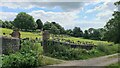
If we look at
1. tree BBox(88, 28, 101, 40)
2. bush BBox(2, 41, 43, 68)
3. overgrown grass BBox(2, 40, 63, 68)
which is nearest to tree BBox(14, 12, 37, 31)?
tree BBox(88, 28, 101, 40)

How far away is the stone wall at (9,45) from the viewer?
1592 cm

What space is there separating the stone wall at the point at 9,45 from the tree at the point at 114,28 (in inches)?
670

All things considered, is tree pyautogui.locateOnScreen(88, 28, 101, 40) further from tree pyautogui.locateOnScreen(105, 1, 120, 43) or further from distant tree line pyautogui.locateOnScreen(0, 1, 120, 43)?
tree pyautogui.locateOnScreen(105, 1, 120, 43)

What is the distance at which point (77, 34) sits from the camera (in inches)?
3027

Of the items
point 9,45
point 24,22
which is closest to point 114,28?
point 9,45

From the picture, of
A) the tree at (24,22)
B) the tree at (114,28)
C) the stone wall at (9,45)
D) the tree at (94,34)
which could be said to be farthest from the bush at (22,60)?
the tree at (94,34)

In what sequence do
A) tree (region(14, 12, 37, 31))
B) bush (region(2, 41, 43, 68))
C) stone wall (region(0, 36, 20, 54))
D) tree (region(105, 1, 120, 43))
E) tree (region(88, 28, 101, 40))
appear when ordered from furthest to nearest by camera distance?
tree (region(88, 28, 101, 40)) → tree (region(14, 12, 37, 31)) → tree (region(105, 1, 120, 43)) → stone wall (region(0, 36, 20, 54)) → bush (region(2, 41, 43, 68))

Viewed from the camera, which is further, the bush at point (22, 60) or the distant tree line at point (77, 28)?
the distant tree line at point (77, 28)

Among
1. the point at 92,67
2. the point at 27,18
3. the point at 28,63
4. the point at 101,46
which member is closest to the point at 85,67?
the point at 92,67

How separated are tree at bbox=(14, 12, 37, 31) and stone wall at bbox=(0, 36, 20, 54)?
150 ft

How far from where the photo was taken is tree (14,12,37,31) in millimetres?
63653

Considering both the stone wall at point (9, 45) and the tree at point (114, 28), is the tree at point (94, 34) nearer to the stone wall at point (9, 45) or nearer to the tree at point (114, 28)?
the tree at point (114, 28)

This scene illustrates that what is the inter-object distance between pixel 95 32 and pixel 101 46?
4357 cm

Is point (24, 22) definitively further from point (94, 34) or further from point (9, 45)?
point (9, 45)
